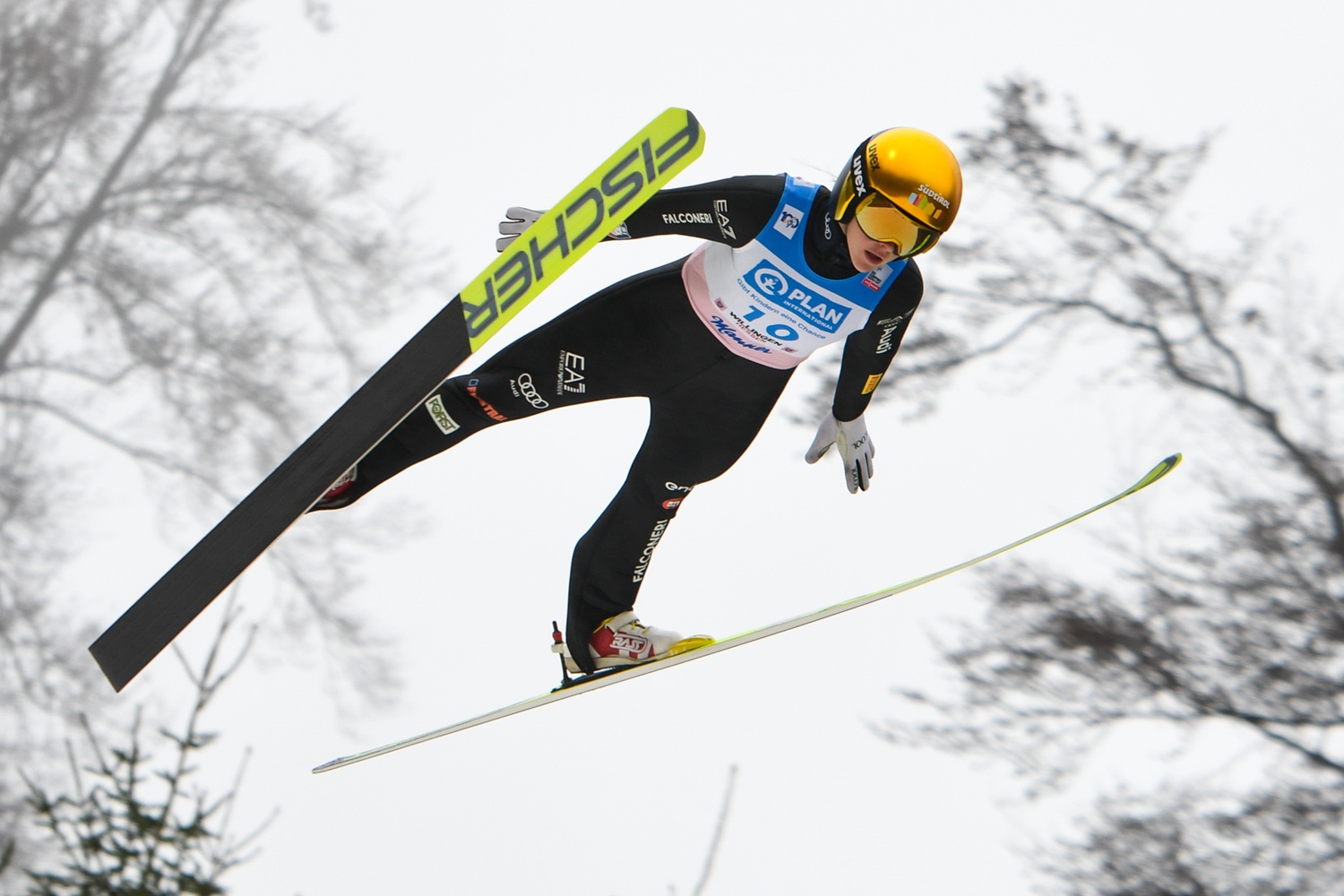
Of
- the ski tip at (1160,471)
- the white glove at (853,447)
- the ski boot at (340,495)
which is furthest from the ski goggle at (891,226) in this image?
the ski boot at (340,495)

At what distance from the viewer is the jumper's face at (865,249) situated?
272cm

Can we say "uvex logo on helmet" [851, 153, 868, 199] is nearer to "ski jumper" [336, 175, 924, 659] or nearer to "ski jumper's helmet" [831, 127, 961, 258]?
"ski jumper's helmet" [831, 127, 961, 258]

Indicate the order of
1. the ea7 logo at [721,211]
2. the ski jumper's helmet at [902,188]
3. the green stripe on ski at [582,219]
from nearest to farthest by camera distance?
1. the green stripe on ski at [582,219]
2. the ski jumper's helmet at [902,188]
3. the ea7 logo at [721,211]

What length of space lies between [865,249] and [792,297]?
21cm

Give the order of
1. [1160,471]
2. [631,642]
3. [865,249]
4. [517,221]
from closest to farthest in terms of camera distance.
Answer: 1. [865,249]
2. [517,221]
3. [631,642]
4. [1160,471]

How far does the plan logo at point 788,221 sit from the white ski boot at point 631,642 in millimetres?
1108

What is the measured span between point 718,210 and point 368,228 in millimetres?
10232

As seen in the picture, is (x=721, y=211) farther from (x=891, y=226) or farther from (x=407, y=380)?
(x=407, y=380)

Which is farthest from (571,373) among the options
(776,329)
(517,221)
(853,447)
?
(853,447)

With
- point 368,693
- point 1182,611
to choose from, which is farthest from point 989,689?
point 368,693

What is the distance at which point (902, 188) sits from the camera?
8.61 ft

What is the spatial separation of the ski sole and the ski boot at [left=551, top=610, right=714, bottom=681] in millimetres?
897

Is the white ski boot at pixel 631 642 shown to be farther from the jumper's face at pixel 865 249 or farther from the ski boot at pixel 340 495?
the jumper's face at pixel 865 249

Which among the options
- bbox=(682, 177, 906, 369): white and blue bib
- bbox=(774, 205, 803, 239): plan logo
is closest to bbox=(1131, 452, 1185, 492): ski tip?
bbox=(682, 177, 906, 369): white and blue bib
